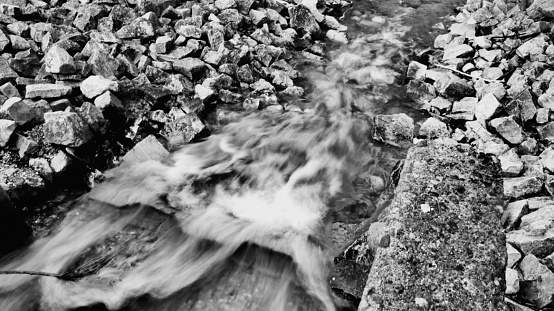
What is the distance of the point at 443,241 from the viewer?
9.32 ft

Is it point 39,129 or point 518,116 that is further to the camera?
point 518,116

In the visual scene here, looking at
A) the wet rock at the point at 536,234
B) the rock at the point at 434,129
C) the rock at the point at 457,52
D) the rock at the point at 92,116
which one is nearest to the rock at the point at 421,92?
the rock at the point at 434,129

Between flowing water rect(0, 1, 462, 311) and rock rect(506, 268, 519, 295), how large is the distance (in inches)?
44.5

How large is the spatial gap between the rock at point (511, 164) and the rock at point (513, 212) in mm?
698

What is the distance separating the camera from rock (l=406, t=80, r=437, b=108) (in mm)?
5531

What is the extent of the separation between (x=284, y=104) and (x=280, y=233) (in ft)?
6.89

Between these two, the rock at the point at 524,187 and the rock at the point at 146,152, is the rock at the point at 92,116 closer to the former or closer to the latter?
the rock at the point at 146,152

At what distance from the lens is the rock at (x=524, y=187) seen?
3525 millimetres

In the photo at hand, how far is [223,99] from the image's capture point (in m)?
5.20

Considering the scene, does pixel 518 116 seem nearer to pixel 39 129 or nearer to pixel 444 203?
pixel 444 203

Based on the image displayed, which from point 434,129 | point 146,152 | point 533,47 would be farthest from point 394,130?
point 146,152

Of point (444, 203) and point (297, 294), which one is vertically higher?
point (444, 203)

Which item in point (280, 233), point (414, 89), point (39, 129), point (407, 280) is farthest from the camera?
point (414, 89)

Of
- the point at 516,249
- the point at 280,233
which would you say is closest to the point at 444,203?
the point at 516,249
